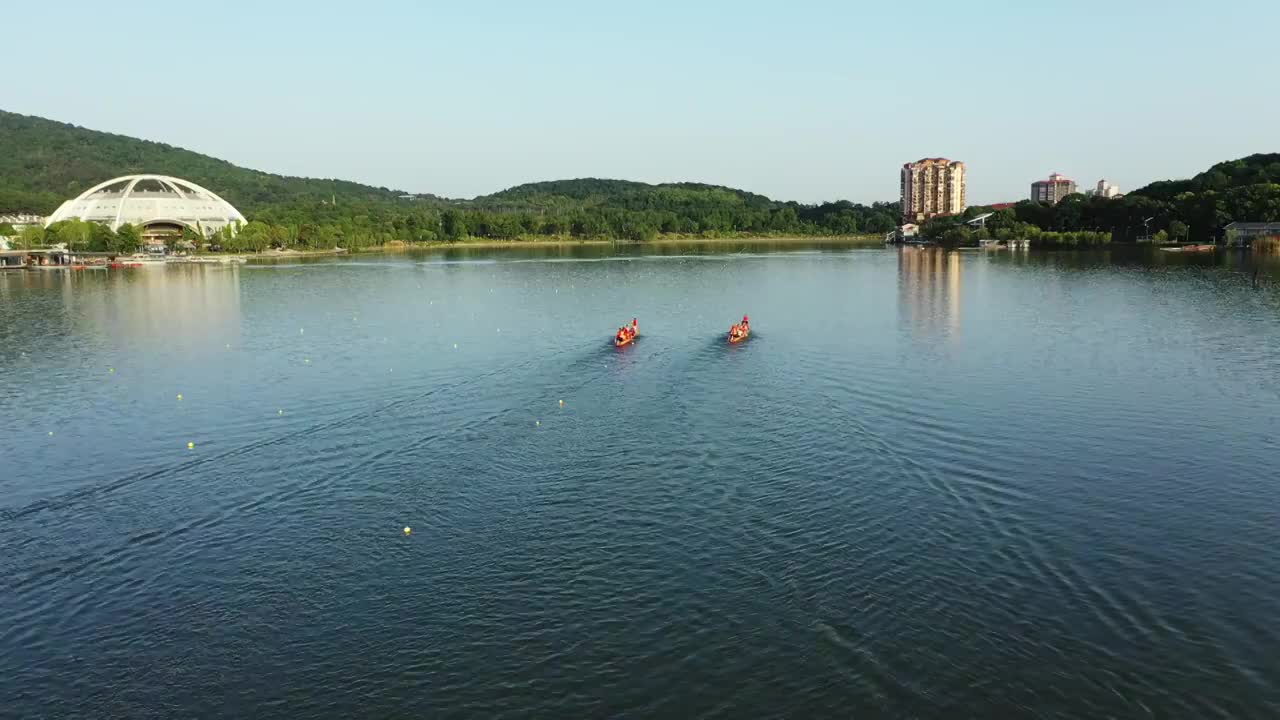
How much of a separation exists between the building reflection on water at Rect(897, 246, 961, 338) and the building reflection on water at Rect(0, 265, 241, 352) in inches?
1623

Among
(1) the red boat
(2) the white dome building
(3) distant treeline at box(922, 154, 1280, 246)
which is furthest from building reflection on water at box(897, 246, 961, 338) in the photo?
(2) the white dome building

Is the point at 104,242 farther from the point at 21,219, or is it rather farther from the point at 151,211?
the point at 21,219

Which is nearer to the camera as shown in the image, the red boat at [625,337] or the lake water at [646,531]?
the lake water at [646,531]

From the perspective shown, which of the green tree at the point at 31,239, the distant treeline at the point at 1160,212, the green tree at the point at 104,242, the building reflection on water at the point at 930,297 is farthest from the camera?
the green tree at the point at 31,239

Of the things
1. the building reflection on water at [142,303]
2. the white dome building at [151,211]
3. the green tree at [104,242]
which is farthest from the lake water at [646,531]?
the white dome building at [151,211]

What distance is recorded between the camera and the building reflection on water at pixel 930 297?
53.2 meters

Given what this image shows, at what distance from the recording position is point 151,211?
573 ft

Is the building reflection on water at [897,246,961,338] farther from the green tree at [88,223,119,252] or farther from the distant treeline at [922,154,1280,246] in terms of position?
the green tree at [88,223,119,252]

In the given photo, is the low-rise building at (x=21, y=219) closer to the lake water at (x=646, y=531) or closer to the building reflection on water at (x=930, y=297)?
the lake water at (x=646, y=531)

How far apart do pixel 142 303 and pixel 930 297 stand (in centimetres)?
6532

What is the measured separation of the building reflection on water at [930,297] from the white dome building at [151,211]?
127547mm

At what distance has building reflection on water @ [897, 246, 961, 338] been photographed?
2094 inches

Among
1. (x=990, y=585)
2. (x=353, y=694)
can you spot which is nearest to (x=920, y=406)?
(x=990, y=585)

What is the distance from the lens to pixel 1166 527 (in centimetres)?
2019
